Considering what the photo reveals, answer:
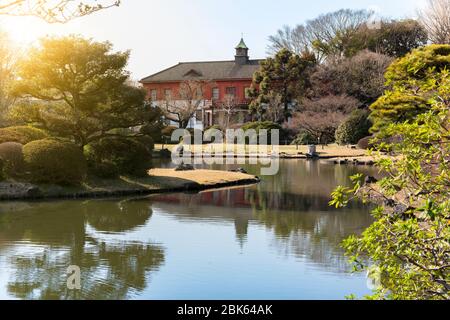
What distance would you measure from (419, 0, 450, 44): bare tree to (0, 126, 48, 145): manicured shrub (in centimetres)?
2600

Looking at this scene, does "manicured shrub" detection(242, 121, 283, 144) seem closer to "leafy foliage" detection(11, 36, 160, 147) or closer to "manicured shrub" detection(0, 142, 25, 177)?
"leafy foliage" detection(11, 36, 160, 147)

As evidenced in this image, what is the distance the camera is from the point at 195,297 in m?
6.54

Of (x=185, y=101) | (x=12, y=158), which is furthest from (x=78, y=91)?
(x=185, y=101)

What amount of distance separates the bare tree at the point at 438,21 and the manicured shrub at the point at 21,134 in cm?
2600

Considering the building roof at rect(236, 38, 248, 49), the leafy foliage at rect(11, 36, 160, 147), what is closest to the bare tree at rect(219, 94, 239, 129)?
the building roof at rect(236, 38, 248, 49)

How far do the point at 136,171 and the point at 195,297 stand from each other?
11564 millimetres

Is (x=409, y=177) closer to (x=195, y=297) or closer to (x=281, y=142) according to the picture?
(x=195, y=297)

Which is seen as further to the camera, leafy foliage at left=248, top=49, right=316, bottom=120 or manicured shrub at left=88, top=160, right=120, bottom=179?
leafy foliage at left=248, top=49, right=316, bottom=120

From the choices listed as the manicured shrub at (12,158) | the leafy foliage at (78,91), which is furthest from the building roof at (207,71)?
the manicured shrub at (12,158)

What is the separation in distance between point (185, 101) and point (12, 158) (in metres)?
31.3

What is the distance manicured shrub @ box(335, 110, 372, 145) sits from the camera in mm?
35469

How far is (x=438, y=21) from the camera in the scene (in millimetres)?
36062

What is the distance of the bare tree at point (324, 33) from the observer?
44.3m
